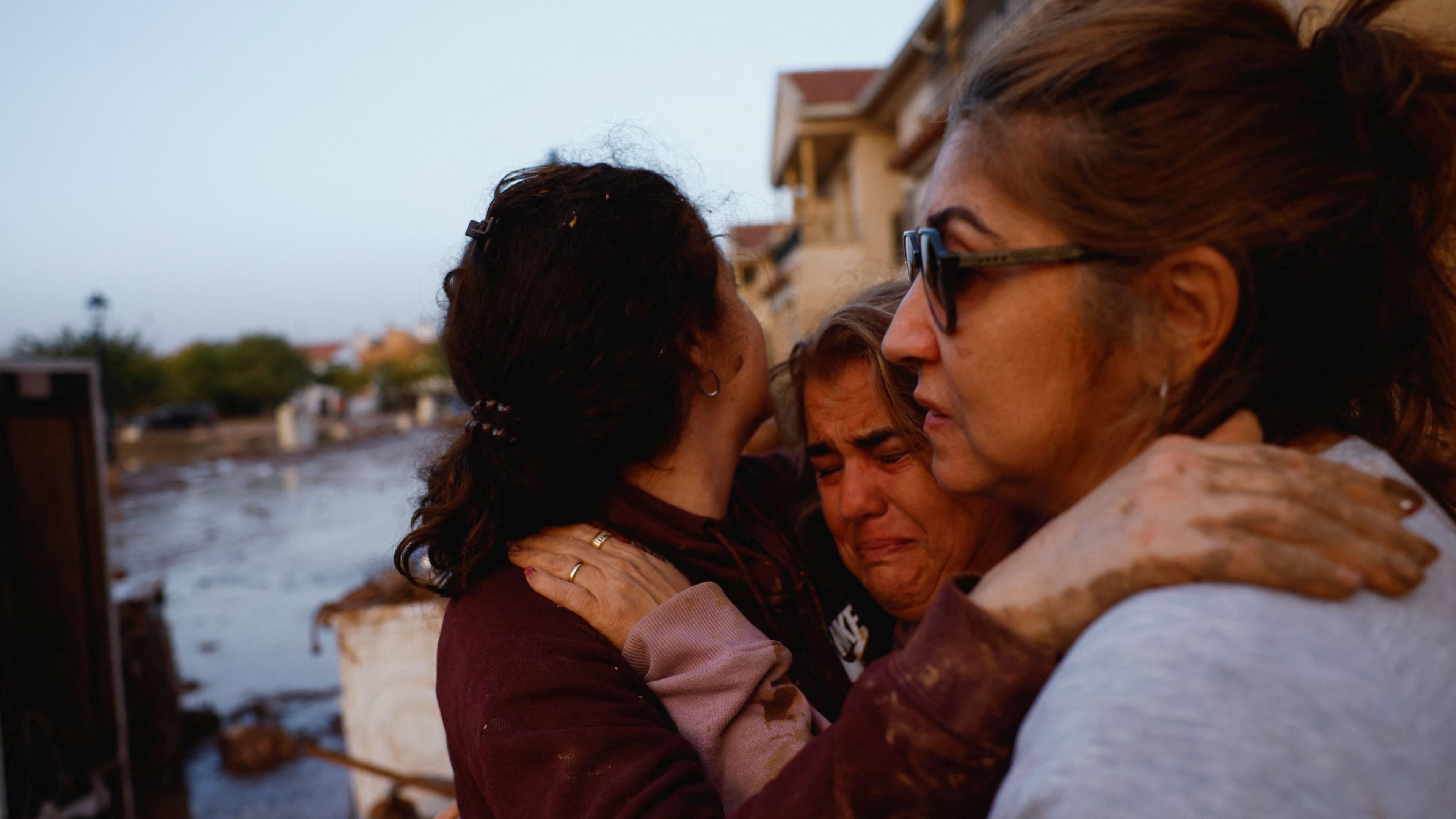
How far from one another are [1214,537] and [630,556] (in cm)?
121

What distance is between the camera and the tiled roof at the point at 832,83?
20.4 metres

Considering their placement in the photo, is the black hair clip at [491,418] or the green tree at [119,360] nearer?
the black hair clip at [491,418]

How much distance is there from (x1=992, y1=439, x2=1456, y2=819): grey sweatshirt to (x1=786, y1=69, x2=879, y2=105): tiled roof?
20117 mm

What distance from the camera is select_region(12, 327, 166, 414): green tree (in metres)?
35.0

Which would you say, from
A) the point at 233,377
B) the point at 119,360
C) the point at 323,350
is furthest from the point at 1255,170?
the point at 323,350

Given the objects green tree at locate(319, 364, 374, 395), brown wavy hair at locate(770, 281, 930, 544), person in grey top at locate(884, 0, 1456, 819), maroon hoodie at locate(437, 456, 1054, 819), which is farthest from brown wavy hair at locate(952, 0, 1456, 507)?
green tree at locate(319, 364, 374, 395)

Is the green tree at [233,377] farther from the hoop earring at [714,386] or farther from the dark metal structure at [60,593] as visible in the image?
the hoop earring at [714,386]

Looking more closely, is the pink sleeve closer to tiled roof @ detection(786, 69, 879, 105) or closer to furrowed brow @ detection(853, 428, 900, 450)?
furrowed brow @ detection(853, 428, 900, 450)

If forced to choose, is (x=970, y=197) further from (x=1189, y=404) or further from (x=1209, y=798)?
(x=1209, y=798)

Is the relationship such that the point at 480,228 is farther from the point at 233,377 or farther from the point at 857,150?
the point at 233,377

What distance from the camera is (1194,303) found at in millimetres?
1157

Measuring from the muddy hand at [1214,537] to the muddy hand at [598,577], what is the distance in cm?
82

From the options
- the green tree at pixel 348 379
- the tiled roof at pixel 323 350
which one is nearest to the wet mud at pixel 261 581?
the green tree at pixel 348 379

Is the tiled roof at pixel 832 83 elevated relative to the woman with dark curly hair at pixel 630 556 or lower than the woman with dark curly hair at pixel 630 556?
elevated
